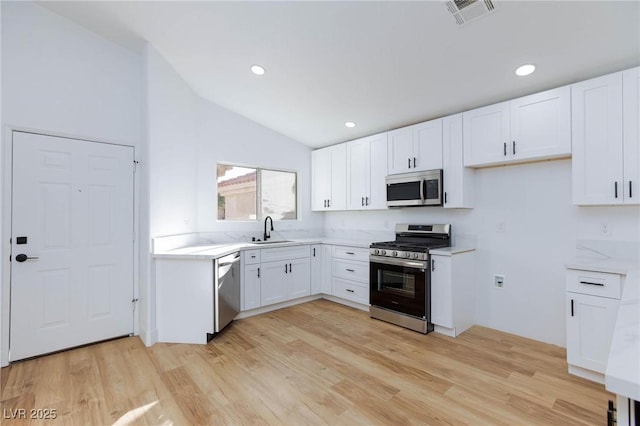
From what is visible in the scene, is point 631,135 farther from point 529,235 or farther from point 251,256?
point 251,256

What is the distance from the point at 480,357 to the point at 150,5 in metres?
4.20

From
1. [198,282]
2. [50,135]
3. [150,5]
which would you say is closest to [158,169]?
[50,135]

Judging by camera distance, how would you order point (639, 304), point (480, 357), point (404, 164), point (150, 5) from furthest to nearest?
point (404, 164)
point (480, 357)
point (150, 5)
point (639, 304)

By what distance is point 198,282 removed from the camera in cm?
307

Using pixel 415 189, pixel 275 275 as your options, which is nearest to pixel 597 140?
pixel 415 189

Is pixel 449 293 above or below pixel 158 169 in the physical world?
below

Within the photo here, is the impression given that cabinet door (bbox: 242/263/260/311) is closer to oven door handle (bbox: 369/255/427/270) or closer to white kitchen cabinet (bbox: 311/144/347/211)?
oven door handle (bbox: 369/255/427/270)

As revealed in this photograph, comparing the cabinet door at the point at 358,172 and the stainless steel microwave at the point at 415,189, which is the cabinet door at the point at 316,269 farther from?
the stainless steel microwave at the point at 415,189

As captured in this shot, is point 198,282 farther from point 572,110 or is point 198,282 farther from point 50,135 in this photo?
point 572,110

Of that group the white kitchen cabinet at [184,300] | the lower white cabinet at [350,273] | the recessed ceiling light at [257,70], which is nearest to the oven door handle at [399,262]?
the lower white cabinet at [350,273]

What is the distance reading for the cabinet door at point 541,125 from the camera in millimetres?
2703

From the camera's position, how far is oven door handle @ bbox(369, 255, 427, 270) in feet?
10.9

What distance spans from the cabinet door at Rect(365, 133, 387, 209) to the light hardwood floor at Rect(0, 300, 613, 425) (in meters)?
1.79

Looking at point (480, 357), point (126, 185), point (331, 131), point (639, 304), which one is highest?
point (331, 131)
